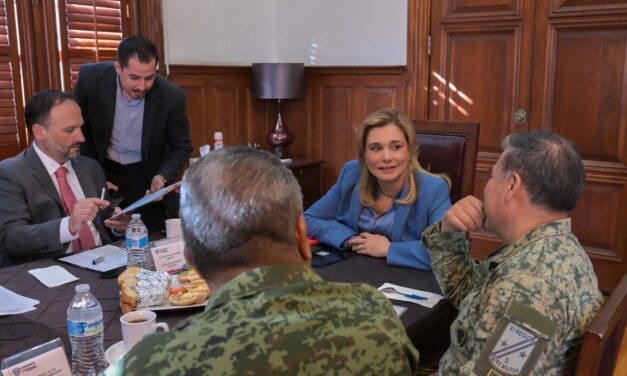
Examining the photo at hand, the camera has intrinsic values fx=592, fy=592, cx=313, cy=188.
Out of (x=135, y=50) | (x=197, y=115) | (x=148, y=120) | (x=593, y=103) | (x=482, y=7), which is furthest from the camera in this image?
(x=197, y=115)

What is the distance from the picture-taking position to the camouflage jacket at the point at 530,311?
1.20 metres

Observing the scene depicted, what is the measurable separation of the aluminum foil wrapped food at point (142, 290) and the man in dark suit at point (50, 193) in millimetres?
541

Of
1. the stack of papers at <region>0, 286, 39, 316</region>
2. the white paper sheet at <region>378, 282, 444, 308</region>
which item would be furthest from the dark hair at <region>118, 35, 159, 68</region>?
the white paper sheet at <region>378, 282, 444, 308</region>

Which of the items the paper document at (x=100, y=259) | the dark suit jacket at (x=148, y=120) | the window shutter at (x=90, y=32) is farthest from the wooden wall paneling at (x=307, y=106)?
the paper document at (x=100, y=259)

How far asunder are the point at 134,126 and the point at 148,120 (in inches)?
3.5

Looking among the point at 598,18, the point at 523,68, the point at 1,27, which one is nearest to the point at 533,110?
the point at 523,68

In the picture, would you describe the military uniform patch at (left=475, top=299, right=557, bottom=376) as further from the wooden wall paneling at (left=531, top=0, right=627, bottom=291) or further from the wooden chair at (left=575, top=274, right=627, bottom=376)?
the wooden wall paneling at (left=531, top=0, right=627, bottom=291)

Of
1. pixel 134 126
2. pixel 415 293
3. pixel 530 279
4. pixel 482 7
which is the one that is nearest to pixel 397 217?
pixel 415 293

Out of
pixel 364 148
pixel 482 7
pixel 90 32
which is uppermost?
pixel 482 7

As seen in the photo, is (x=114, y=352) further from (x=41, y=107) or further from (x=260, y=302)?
(x=41, y=107)

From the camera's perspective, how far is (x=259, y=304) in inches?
32.4

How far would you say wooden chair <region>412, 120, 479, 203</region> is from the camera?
2.53m

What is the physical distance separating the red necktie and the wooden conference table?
0.92ft

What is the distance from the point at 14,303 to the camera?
1.62m
